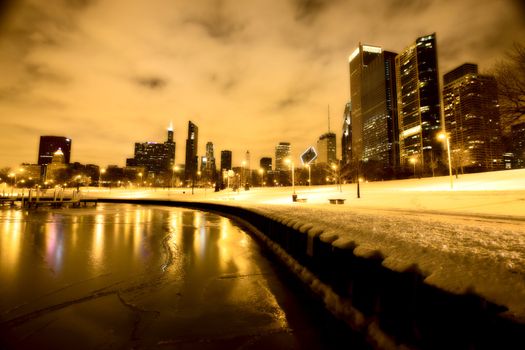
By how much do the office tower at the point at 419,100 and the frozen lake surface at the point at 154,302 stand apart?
185860mm

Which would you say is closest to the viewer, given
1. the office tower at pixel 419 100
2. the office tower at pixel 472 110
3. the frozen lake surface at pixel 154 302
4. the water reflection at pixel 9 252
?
the frozen lake surface at pixel 154 302

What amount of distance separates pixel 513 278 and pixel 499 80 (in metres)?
24.0

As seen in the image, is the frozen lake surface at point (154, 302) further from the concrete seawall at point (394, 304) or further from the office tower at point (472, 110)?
the office tower at point (472, 110)

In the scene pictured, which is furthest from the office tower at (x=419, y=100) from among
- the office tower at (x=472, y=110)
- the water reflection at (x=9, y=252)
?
the water reflection at (x=9, y=252)

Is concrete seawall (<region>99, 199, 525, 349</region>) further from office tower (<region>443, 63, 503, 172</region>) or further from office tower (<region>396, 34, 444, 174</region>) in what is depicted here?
office tower (<region>396, 34, 444, 174</region>)

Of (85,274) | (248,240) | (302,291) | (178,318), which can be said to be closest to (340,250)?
(302,291)

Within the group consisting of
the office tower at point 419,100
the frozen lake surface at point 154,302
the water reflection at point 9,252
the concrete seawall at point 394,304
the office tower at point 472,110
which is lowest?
the frozen lake surface at point 154,302

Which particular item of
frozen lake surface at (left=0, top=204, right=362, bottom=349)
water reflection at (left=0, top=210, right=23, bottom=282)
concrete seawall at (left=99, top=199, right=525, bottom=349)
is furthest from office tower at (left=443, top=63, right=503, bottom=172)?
water reflection at (left=0, top=210, right=23, bottom=282)

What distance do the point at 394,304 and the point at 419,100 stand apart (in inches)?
8237

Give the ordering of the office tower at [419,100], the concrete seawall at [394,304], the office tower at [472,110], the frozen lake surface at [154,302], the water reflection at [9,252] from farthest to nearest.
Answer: the office tower at [419,100] < the office tower at [472,110] < the water reflection at [9,252] < the frozen lake surface at [154,302] < the concrete seawall at [394,304]

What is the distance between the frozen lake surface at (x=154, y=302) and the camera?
4555 millimetres

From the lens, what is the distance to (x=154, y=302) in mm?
6000

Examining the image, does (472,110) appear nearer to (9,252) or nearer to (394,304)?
(394,304)

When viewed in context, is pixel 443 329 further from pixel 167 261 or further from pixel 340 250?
pixel 167 261
